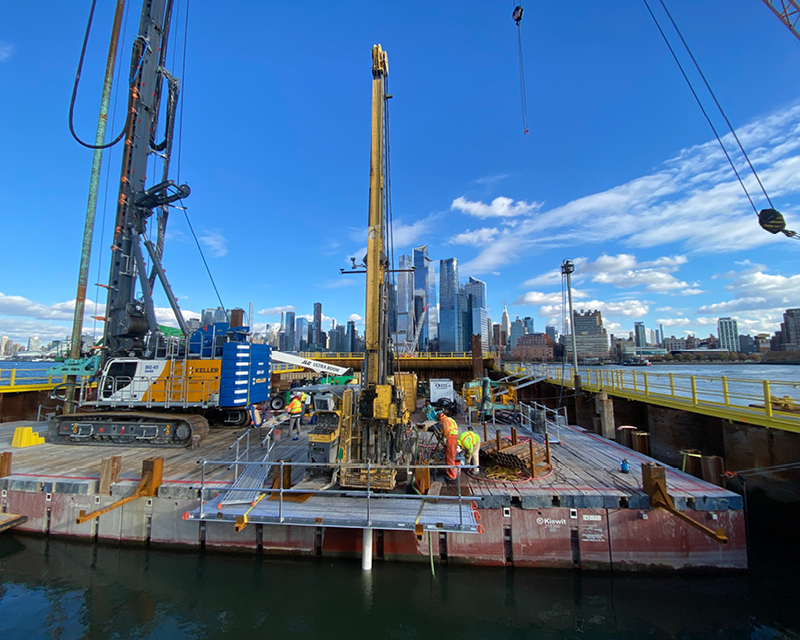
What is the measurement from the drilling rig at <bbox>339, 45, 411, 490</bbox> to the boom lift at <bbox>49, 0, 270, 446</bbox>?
299 inches

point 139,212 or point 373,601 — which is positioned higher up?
point 139,212

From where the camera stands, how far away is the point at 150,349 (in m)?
15.1

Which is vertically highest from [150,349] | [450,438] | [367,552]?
[150,349]

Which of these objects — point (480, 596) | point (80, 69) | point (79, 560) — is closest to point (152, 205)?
point (80, 69)

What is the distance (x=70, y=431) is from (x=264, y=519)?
1149cm

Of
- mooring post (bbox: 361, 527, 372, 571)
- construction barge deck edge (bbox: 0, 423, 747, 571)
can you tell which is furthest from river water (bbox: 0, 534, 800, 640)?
construction barge deck edge (bbox: 0, 423, 747, 571)

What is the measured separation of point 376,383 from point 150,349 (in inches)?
479

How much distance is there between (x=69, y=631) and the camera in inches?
243

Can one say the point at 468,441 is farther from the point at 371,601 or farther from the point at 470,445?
the point at 371,601

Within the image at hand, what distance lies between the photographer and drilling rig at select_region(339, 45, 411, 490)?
7.72m

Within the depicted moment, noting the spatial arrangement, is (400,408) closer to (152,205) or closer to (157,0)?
(152,205)

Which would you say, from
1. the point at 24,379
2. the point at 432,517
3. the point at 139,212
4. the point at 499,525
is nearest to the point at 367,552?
the point at 432,517

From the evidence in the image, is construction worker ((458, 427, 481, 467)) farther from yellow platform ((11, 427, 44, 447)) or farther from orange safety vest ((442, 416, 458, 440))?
yellow platform ((11, 427, 44, 447))

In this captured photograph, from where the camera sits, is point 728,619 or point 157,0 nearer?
point 728,619
